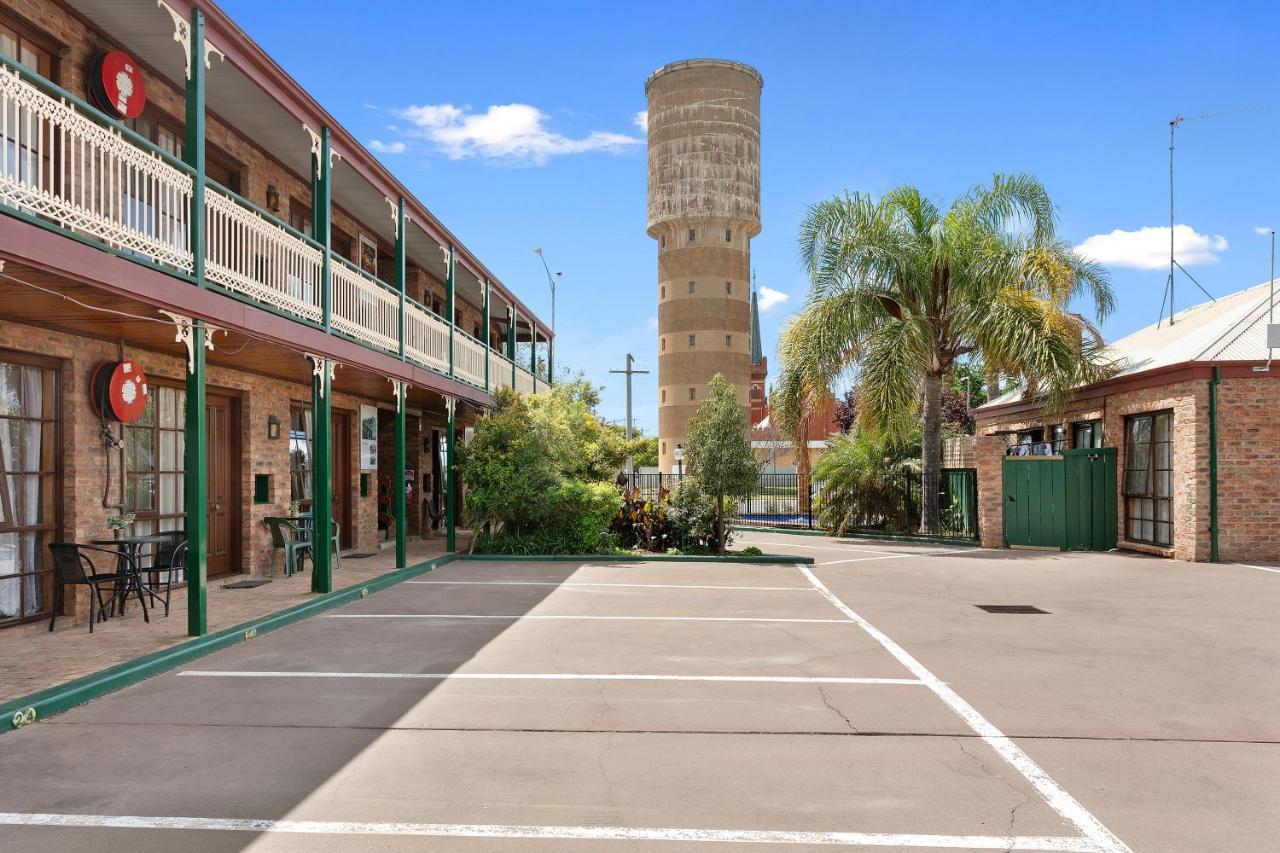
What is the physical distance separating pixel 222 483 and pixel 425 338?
4206 millimetres

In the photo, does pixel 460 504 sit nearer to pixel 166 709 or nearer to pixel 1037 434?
pixel 1037 434

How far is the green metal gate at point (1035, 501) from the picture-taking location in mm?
18344

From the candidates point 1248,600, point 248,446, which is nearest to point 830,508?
point 1248,600

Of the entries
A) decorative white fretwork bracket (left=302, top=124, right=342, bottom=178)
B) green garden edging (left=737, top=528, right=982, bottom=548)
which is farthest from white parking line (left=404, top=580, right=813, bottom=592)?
green garden edging (left=737, top=528, right=982, bottom=548)

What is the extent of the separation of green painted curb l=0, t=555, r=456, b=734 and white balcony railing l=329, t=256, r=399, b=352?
11.9ft

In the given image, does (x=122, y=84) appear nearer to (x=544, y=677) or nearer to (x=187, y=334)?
(x=187, y=334)

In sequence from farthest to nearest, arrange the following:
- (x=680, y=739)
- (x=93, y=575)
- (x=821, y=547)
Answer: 1. (x=821, y=547)
2. (x=93, y=575)
3. (x=680, y=739)

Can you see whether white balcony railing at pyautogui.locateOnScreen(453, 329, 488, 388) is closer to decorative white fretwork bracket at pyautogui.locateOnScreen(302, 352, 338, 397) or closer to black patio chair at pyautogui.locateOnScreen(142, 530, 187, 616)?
decorative white fretwork bracket at pyautogui.locateOnScreen(302, 352, 338, 397)

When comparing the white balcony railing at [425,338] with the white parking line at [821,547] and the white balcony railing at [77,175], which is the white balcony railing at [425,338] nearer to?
the white balcony railing at [77,175]

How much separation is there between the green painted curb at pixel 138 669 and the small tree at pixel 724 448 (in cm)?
730

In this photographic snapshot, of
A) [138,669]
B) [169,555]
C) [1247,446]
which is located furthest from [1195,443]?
[138,669]

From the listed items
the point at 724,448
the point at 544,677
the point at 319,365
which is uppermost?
the point at 319,365

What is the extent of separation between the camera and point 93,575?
8422 mm

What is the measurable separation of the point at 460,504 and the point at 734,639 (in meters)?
15.6
